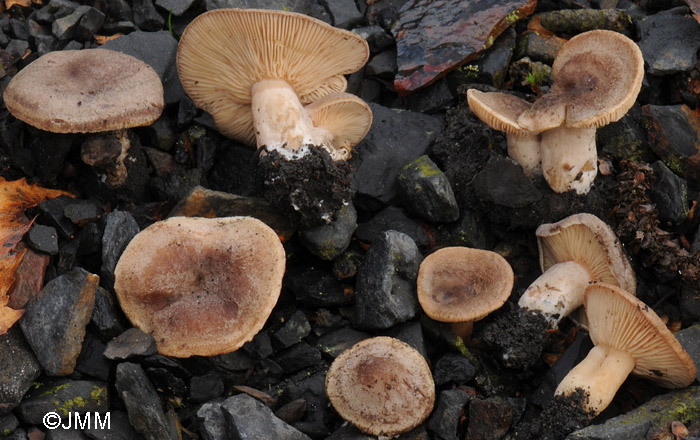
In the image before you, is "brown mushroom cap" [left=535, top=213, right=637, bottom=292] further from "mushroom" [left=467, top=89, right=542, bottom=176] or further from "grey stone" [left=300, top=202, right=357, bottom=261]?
"grey stone" [left=300, top=202, right=357, bottom=261]

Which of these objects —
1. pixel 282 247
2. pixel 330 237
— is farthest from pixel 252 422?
pixel 330 237

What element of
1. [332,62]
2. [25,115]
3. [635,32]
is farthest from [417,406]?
[635,32]

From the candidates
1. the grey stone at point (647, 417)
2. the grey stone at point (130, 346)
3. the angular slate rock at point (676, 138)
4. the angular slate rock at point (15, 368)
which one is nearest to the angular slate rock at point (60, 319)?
the angular slate rock at point (15, 368)

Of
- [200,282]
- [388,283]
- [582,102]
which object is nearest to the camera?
[200,282]

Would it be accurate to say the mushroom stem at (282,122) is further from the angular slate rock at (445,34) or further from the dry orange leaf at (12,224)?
the dry orange leaf at (12,224)

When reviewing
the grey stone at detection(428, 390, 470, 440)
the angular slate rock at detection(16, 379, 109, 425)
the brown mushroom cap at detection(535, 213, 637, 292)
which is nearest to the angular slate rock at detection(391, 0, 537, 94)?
the brown mushroom cap at detection(535, 213, 637, 292)

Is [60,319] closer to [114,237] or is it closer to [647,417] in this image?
[114,237]
